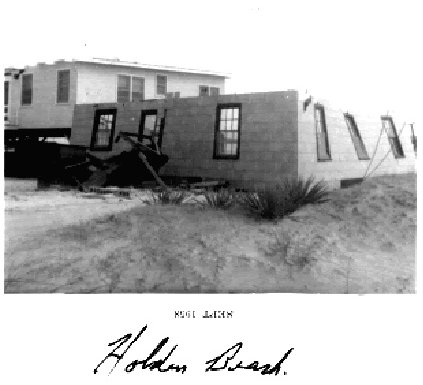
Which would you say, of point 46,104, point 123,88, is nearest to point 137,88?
point 123,88

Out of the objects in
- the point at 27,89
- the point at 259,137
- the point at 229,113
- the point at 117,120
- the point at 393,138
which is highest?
the point at 27,89

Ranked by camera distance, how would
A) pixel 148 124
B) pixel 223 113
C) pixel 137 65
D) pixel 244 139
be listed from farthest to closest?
pixel 137 65 < pixel 148 124 < pixel 223 113 < pixel 244 139

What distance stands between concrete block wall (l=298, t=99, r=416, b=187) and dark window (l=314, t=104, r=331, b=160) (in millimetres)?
122

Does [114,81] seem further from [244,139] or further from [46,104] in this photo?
[244,139]

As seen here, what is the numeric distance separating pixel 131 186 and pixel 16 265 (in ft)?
24.7

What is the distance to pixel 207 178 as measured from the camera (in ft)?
43.7

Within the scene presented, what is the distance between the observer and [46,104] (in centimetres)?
1856

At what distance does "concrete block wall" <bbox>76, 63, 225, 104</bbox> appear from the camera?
58.5ft

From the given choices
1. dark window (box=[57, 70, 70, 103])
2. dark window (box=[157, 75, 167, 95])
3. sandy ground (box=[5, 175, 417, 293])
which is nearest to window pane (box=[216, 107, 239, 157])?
sandy ground (box=[5, 175, 417, 293])

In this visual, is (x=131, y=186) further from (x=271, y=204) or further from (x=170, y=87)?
(x=170, y=87)

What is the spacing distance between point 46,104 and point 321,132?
1090 centimetres
